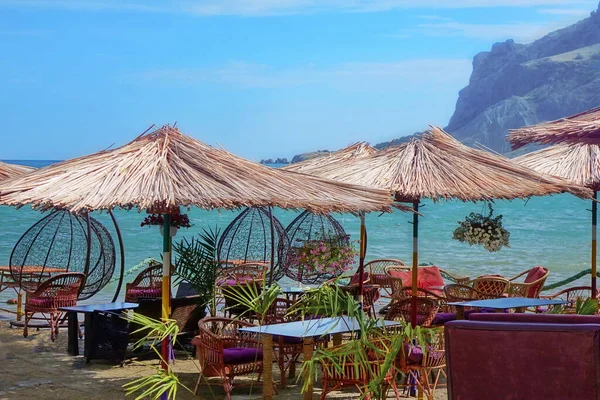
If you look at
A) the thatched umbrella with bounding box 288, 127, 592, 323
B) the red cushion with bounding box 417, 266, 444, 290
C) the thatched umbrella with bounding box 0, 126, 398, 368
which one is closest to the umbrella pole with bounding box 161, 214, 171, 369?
the thatched umbrella with bounding box 0, 126, 398, 368

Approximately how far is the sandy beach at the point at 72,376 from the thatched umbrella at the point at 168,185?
1142 mm

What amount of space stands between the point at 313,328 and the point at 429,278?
5.29 m

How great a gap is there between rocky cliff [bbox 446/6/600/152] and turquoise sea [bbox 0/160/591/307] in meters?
24.4

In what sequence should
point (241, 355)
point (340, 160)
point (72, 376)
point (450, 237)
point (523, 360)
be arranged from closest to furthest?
point (523, 360) → point (241, 355) → point (72, 376) → point (340, 160) → point (450, 237)

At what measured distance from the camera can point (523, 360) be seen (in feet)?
15.6

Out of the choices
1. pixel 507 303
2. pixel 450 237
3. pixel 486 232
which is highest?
pixel 486 232

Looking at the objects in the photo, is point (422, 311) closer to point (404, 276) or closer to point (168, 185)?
point (168, 185)

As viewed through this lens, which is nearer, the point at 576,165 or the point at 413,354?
the point at 413,354

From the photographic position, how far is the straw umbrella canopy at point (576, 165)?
954cm

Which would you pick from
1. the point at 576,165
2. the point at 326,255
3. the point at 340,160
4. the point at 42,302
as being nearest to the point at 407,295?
the point at 326,255

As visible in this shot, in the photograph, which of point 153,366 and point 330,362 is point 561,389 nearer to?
point 330,362

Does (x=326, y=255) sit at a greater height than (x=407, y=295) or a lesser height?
greater

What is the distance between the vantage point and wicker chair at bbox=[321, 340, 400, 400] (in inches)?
241

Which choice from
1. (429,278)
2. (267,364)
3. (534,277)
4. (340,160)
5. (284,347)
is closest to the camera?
(267,364)
